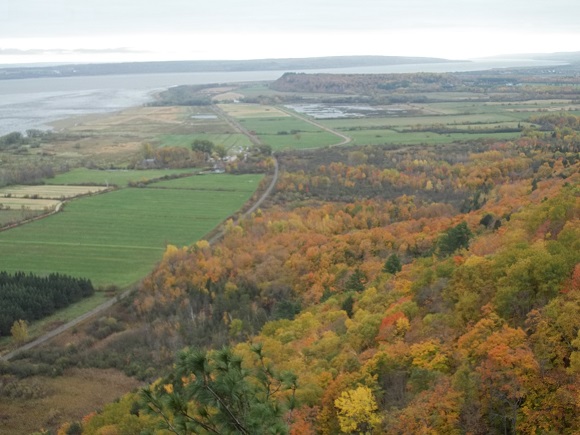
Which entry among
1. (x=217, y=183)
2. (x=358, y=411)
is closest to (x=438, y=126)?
(x=217, y=183)

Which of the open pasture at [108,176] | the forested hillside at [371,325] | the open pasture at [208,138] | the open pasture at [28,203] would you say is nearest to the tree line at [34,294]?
the forested hillside at [371,325]

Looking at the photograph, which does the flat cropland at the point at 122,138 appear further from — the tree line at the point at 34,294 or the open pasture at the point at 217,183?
the tree line at the point at 34,294

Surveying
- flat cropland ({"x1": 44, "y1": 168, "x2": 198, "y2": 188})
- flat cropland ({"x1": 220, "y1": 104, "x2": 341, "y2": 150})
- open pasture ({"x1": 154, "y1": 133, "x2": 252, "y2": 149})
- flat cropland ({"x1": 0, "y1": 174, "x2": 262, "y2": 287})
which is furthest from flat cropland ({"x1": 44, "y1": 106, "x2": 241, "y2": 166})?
flat cropland ({"x1": 0, "y1": 174, "x2": 262, "y2": 287})

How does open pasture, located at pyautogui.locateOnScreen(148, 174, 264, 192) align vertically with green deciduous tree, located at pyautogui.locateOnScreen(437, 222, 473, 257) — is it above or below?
below

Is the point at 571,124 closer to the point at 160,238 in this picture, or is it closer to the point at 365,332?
the point at 160,238

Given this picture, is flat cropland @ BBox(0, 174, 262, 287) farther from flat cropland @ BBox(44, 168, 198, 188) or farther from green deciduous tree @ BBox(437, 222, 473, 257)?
green deciduous tree @ BBox(437, 222, 473, 257)

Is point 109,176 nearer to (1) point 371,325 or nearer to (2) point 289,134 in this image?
(2) point 289,134
